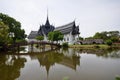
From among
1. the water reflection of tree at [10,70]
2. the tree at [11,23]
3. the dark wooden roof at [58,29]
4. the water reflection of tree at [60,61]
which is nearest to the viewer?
the water reflection of tree at [10,70]

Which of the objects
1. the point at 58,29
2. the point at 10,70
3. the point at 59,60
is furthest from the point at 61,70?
the point at 58,29

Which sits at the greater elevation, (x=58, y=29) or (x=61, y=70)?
(x=58, y=29)

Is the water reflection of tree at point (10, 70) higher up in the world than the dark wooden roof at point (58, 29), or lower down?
lower down

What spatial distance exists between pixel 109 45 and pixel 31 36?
172 feet

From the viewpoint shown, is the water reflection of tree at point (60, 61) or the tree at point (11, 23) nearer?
the water reflection of tree at point (60, 61)

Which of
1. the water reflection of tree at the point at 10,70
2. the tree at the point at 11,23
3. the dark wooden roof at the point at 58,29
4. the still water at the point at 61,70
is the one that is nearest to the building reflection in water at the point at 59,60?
the still water at the point at 61,70

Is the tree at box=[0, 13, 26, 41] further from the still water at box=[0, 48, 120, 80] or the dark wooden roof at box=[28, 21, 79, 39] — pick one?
the still water at box=[0, 48, 120, 80]

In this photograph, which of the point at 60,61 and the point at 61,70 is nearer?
the point at 61,70

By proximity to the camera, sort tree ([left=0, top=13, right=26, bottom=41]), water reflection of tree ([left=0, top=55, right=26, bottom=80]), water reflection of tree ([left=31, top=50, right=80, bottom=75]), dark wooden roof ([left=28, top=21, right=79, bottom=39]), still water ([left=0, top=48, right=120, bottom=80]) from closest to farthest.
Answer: still water ([left=0, top=48, right=120, bottom=80]), water reflection of tree ([left=0, top=55, right=26, bottom=80]), water reflection of tree ([left=31, top=50, right=80, bottom=75]), tree ([left=0, top=13, right=26, bottom=41]), dark wooden roof ([left=28, top=21, right=79, bottom=39])

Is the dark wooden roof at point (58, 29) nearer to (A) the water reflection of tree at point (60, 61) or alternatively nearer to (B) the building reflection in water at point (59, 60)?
(B) the building reflection in water at point (59, 60)

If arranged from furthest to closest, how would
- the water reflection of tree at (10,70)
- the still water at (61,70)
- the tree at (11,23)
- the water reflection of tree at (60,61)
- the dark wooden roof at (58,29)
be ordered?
the dark wooden roof at (58,29) < the tree at (11,23) < the water reflection of tree at (60,61) < the water reflection of tree at (10,70) < the still water at (61,70)

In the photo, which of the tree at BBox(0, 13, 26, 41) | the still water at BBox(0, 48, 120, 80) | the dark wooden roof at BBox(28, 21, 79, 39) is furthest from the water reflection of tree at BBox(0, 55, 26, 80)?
the dark wooden roof at BBox(28, 21, 79, 39)

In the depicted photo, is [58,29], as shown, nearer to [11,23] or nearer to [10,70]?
[11,23]

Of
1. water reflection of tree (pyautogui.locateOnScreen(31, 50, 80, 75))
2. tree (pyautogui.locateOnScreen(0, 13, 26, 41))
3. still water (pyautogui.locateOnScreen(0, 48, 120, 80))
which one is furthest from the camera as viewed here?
tree (pyautogui.locateOnScreen(0, 13, 26, 41))
